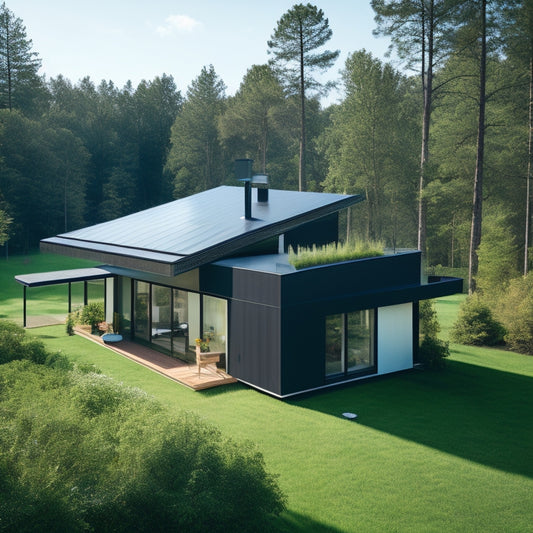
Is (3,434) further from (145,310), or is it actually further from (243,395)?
(145,310)

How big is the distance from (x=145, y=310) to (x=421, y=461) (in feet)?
31.5

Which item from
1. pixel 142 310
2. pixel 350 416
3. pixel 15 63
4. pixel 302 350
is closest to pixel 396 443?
pixel 350 416

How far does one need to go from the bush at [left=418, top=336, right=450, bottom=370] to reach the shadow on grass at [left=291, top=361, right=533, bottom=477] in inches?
10.9

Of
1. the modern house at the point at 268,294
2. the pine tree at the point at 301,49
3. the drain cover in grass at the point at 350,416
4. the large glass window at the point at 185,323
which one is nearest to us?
the drain cover in grass at the point at 350,416

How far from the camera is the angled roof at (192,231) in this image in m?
13.8

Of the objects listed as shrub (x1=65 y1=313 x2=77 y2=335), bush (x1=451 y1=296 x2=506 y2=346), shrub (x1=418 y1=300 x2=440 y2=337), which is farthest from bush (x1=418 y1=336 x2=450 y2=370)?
shrub (x1=65 y1=313 x2=77 y2=335)

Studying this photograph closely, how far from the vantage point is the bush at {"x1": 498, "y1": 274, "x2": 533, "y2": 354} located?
17297 millimetres

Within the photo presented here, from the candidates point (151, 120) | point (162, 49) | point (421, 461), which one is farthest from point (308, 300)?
point (151, 120)

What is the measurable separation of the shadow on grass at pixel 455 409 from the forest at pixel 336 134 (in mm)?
11218

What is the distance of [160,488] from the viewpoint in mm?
5941

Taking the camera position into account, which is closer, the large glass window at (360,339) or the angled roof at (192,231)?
the large glass window at (360,339)

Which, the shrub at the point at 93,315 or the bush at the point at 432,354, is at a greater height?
the shrub at the point at 93,315

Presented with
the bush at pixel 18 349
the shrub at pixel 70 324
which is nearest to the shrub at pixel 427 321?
the bush at pixel 18 349

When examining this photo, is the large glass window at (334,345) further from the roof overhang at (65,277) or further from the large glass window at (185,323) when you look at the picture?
the roof overhang at (65,277)
